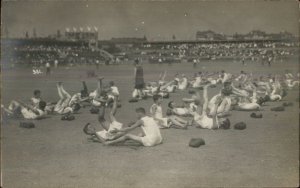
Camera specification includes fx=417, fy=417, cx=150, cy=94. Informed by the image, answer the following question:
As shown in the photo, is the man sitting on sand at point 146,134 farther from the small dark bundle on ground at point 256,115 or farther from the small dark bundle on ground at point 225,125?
the small dark bundle on ground at point 256,115

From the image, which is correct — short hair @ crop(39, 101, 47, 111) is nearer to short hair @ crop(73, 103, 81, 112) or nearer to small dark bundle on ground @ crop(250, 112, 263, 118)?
short hair @ crop(73, 103, 81, 112)

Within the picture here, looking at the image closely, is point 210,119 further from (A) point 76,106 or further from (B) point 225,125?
(A) point 76,106

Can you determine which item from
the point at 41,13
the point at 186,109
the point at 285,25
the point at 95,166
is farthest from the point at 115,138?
the point at 285,25

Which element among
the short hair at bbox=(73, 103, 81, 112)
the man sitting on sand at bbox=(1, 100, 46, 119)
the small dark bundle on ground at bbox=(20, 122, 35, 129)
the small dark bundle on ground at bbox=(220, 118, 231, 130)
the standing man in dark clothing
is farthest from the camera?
the standing man in dark clothing

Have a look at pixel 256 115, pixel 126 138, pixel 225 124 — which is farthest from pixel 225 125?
pixel 126 138

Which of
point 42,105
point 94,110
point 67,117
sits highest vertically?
point 42,105

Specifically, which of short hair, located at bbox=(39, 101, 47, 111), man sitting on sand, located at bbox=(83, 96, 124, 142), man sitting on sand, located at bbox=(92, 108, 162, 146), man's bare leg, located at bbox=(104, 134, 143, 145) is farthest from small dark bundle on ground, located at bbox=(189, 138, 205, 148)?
short hair, located at bbox=(39, 101, 47, 111)
